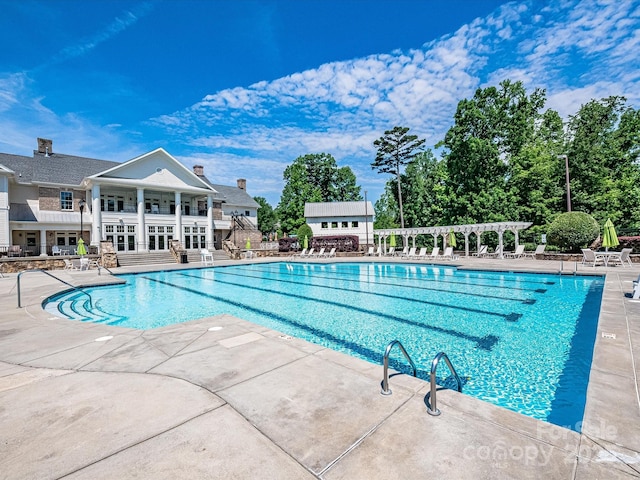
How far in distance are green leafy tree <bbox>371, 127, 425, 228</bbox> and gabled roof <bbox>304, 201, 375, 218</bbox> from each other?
15.9ft

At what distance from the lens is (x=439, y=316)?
26.0 ft

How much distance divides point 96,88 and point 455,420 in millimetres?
23353

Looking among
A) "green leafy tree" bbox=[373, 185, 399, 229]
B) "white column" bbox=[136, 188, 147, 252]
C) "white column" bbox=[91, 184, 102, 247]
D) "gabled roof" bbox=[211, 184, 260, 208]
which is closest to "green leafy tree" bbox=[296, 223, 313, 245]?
"gabled roof" bbox=[211, 184, 260, 208]

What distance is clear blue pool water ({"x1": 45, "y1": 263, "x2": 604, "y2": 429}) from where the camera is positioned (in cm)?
449

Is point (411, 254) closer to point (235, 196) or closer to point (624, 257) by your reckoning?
point (624, 257)

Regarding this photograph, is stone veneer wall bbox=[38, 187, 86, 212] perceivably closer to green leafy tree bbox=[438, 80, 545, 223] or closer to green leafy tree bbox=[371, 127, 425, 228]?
green leafy tree bbox=[371, 127, 425, 228]

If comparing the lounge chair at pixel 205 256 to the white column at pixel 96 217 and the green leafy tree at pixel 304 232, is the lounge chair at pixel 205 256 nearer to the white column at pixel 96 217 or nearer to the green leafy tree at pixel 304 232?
the white column at pixel 96 217

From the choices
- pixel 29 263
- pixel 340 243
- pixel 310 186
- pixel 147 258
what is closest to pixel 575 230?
pixel 340 243

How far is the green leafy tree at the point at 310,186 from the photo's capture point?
44.7m

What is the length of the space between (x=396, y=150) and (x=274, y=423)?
38.4 metres

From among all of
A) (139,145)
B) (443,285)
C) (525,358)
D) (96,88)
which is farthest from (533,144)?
(139,145)

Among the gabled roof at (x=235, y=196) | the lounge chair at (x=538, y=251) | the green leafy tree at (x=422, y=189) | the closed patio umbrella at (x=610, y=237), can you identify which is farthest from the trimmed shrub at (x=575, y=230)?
the gabled roof at (x=235, y=196)

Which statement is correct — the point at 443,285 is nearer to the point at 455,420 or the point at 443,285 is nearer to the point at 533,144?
the point at 455,420

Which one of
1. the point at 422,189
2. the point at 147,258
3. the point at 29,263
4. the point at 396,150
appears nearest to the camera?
the point at 29,263
